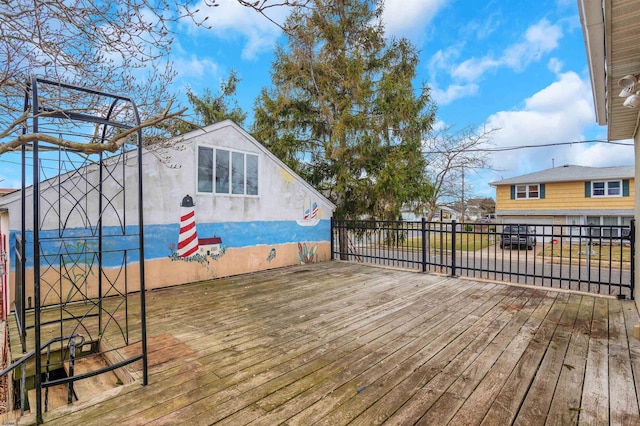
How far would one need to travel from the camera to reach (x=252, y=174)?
722 cm

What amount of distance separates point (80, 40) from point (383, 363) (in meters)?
4.34

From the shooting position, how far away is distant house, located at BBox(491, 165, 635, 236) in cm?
1700

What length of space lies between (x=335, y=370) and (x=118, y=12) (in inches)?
149

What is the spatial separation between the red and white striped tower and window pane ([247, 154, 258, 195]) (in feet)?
4.72

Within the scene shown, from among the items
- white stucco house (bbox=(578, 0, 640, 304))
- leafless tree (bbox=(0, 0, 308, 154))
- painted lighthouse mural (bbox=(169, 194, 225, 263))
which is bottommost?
painted lighthouse mural (bbox=(169, 194, 225, 263))

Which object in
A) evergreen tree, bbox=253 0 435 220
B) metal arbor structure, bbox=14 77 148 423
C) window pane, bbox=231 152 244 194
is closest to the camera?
metal arbor structure, bbox=14 77 148 423

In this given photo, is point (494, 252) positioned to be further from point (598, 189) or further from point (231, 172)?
point (598, 189)

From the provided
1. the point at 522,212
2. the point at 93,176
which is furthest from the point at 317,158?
the point at 522,212

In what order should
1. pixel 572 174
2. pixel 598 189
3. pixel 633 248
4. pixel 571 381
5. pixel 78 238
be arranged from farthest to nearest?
pixel 572 174 < pixel 598 189 < pixel 633 248 < pixel 78 238 < pixel 571 381

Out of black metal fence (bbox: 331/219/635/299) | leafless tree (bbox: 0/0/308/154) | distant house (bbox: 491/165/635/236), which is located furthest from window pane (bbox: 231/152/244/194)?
distant house (bbox: 491/165/635/236)

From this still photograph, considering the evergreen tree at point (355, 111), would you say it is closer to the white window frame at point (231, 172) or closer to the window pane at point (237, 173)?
the white window frame at point (231, 172)

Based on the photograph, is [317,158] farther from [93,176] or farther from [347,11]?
[93,176]

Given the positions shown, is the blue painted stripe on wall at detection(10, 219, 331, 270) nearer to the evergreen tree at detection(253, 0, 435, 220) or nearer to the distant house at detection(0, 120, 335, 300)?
the distant house at detection(0, 120, 335, 300)

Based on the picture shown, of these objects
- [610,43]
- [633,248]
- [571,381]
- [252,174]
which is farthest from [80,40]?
[633,248]
